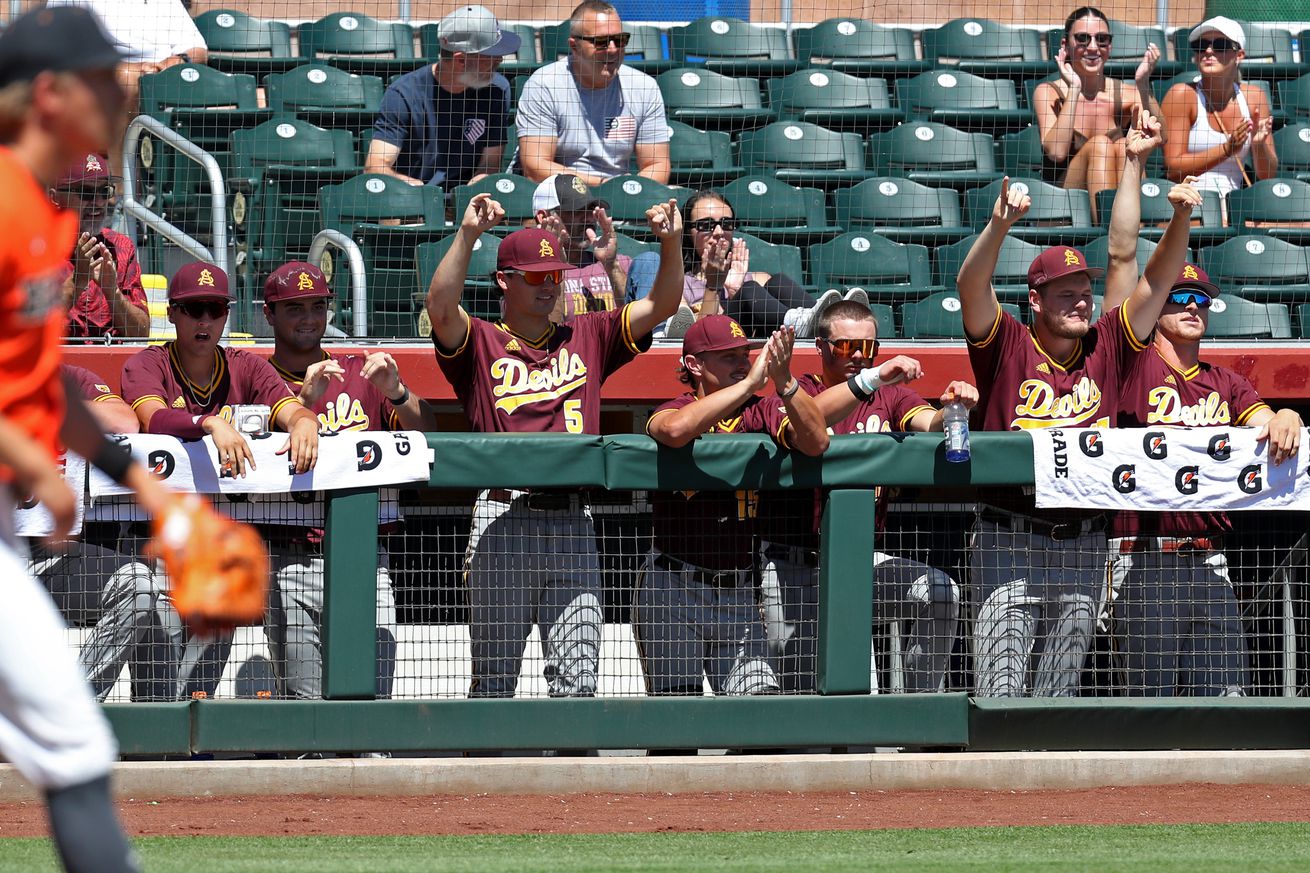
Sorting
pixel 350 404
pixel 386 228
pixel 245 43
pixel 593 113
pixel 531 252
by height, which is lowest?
pixel 350 404

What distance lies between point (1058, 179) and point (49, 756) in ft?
24.3

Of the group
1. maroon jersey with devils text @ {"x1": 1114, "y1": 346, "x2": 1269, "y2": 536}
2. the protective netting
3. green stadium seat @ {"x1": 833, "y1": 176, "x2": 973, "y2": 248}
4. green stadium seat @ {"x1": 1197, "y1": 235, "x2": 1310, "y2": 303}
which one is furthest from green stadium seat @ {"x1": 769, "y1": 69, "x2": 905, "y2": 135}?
maroon jersey with devils text @ {"x1": 1114, "y1": 346, "x2": 1269, "y2": 536}

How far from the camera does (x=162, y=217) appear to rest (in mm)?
7719

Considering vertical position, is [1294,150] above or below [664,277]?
above

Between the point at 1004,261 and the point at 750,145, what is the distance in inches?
66.4

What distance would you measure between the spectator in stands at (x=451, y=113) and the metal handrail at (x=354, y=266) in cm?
97

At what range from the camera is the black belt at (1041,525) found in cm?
505

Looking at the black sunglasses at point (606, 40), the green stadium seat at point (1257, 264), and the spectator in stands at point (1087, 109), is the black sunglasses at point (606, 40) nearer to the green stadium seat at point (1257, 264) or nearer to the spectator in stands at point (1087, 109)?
the spectator in stands at point (1087, 109)

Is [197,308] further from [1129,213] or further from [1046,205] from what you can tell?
[1046,205]

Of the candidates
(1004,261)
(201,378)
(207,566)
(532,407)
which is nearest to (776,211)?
(1004,261)

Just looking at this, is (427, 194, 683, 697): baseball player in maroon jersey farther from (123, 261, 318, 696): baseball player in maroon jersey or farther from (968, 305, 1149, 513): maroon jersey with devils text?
(968, 305, 1149, 513): maroon jersey with devils text

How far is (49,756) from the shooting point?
220 cm

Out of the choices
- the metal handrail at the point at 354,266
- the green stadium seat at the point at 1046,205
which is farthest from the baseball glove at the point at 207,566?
the green stadium seat at the point at 1046,205

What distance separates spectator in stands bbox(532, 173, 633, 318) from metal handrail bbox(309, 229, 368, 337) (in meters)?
0.82
